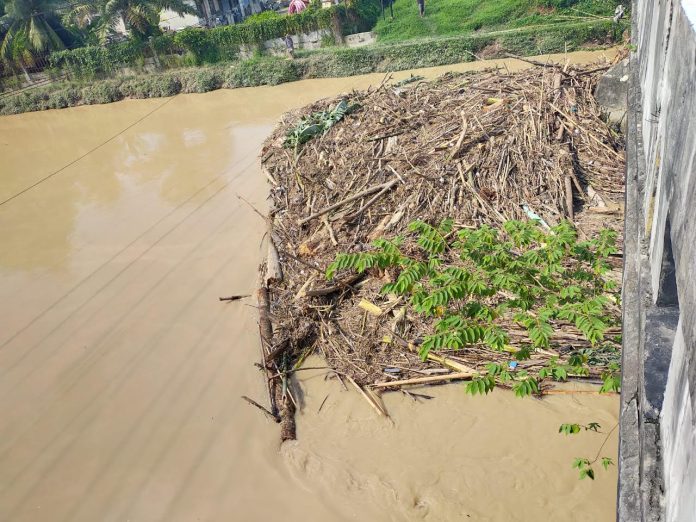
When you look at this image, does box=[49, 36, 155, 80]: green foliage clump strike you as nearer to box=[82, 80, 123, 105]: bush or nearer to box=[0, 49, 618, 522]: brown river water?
box=[82, 80, 123, 105]: bush

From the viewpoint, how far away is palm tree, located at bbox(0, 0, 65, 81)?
2798cm

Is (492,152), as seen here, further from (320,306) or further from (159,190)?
(159,190)

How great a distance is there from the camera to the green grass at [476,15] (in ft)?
70.3

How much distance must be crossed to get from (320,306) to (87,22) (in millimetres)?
30916

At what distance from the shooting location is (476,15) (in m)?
23.8

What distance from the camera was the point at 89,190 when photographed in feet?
49.4

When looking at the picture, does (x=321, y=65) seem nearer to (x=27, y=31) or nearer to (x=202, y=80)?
(x=202, y=80)

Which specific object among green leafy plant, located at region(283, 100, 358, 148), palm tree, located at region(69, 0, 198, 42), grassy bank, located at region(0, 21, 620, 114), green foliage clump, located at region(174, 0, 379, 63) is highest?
palm tree, located at region(69, 0, 198, 42)

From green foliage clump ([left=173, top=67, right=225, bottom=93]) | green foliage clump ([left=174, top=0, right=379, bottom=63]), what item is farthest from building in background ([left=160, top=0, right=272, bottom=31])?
green foliage clump ([left=173, top=67, right=225, bottom=93])

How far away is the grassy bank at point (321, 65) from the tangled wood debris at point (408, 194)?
811cm

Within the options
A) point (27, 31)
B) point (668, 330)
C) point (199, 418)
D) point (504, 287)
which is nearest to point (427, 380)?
point (504, 287)

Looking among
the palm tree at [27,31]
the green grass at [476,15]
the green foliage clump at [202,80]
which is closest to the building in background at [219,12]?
the palm tree at [27,31]

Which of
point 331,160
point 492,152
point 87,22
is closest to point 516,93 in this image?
point 492,152

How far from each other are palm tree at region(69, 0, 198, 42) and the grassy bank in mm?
2602
